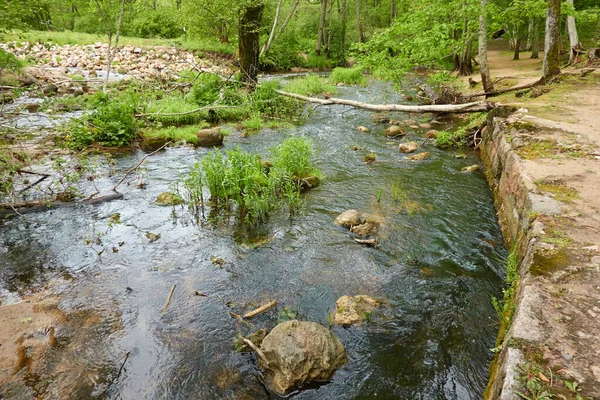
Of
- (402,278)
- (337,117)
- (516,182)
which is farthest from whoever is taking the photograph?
(337,117)

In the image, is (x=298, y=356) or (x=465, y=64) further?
(x=465, y=64)

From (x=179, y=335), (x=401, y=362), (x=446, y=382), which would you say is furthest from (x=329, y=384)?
(x=179, y=335)

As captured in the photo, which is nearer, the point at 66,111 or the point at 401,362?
the point at 401,362

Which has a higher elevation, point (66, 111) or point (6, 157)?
point (66, 111)

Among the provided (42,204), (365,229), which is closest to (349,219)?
(365,229)

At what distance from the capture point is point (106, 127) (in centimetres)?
922

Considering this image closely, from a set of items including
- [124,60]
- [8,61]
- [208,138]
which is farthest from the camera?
[124,60]

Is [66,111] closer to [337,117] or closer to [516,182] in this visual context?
[337,117]

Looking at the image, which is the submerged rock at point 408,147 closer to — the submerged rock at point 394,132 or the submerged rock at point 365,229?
the submerged rock at point 394,132

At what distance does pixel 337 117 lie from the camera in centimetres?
1352

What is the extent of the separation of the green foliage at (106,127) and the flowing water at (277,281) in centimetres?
229

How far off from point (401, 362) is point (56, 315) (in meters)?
3.80

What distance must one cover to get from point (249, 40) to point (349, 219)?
1052 cm

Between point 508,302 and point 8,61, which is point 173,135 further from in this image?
point 508,302
